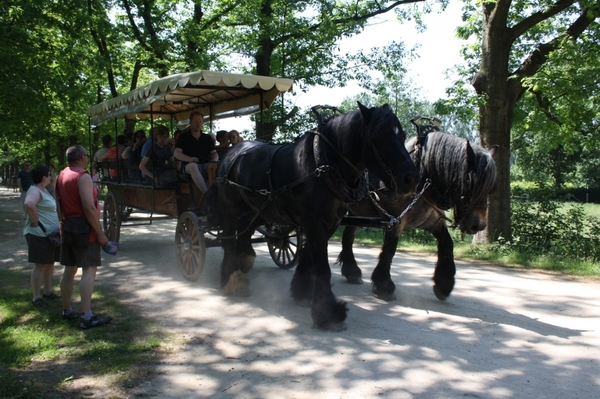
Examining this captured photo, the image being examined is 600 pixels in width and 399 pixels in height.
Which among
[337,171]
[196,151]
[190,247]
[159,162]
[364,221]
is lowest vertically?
[190,247]

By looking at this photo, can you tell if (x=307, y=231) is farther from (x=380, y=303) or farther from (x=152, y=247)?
(x=152, y=247)

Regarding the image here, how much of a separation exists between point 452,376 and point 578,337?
5.99 ft

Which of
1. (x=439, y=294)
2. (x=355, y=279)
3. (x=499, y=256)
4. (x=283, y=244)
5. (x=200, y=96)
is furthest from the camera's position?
(x=499, y=256)

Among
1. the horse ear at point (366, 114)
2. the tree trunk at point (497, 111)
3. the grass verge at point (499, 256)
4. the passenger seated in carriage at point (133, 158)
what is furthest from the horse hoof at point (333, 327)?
the tree trunk at point (497, 111)

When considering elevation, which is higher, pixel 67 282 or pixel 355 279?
pixel 67 282

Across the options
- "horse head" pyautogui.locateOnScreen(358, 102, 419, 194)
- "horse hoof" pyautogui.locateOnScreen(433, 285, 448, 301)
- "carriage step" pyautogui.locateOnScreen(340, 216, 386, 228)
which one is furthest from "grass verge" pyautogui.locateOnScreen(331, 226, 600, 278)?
"horse head" pyautogui.locateOnScreen(358, 102, 419, 194)

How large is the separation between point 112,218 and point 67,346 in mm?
5900

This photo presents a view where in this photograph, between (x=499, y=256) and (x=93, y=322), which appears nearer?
(x=93, y=322)

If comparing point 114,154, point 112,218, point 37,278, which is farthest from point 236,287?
point 114,154

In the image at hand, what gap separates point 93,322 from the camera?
5188mm

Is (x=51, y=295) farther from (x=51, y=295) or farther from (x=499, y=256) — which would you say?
(x=499, y=256)

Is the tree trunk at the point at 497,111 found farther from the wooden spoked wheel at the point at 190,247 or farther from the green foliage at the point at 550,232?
the wooden spoked wheel at the point at 190,247

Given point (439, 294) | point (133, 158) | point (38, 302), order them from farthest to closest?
point (133, 158)
point (439, 294)
point (38, 302)

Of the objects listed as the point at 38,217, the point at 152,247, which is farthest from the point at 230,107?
the point at 38,217
